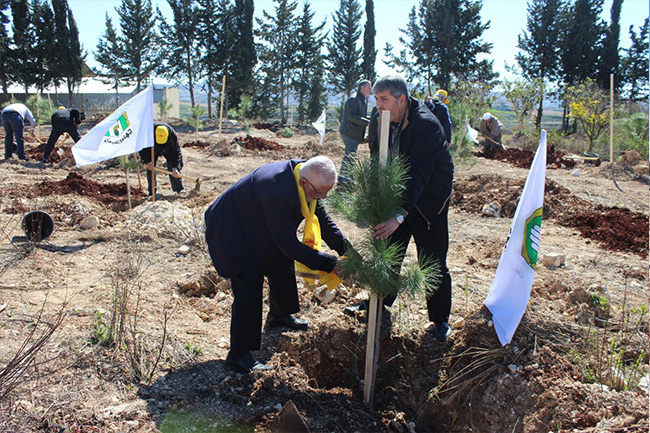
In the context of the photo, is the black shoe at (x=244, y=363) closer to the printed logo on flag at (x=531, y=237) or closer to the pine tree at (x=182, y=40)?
the printed logo on flag at (x=531, y=237)

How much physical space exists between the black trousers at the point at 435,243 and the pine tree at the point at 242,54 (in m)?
31.0

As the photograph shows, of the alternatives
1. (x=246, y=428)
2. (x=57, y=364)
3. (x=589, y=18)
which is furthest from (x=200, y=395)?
(x=589, y=18)

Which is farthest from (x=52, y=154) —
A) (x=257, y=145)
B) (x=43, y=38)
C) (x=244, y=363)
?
(x=43, y=38)

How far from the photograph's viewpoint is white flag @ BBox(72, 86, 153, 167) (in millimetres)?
5730

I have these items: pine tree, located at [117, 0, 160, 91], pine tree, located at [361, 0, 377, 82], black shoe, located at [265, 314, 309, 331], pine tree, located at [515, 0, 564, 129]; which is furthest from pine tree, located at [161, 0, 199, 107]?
black shoe, located at [265, 314, 309, 331]

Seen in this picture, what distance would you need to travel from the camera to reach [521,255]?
113 inches

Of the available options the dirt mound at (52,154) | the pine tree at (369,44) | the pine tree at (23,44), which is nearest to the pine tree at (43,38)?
the pine tree at (23,44)

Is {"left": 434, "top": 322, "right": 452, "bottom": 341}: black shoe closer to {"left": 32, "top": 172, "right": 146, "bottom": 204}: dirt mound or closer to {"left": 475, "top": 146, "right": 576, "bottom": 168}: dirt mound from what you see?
{"left": 32, "top": 172, "right": 146, "bottom": 204}: dirt mound

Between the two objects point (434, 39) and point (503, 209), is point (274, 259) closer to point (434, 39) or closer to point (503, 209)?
point (503, 209)

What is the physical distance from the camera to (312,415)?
2957 mm

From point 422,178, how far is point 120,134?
14.4 ft

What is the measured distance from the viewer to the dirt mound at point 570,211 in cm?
630

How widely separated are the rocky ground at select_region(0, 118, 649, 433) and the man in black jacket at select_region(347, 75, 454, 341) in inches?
17.8

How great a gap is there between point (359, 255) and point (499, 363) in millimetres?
1129
